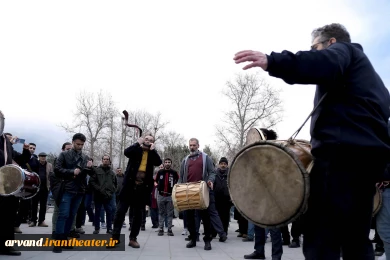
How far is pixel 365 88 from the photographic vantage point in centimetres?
221

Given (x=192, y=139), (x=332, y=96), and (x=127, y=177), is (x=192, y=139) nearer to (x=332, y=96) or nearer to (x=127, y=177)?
(x=127, y=177)

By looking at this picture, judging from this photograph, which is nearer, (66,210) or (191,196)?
(66,210)

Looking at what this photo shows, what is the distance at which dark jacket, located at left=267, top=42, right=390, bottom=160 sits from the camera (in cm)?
206

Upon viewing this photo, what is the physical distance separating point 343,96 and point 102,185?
8.33m

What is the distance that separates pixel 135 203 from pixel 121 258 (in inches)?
55.9

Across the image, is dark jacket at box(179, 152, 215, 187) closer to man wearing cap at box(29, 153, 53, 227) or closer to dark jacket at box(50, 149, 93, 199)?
dark jacket at box(50, 149, 93, 199)

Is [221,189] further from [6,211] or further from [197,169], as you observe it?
[6,211]

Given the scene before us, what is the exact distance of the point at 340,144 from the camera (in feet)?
6.84

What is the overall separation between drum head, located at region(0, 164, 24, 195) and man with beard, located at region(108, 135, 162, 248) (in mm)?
1893

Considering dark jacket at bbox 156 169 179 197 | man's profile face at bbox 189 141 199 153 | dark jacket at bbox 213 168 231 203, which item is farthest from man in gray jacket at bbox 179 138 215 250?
dark jacket at bbox 156 169 179 197

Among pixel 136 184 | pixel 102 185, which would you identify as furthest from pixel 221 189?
pixel 136 184

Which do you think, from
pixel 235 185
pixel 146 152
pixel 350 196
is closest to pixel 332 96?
pixel 350 196

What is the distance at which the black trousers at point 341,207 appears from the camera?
207 centimetres

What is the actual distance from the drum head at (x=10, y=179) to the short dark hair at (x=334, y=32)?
505 centimetres
